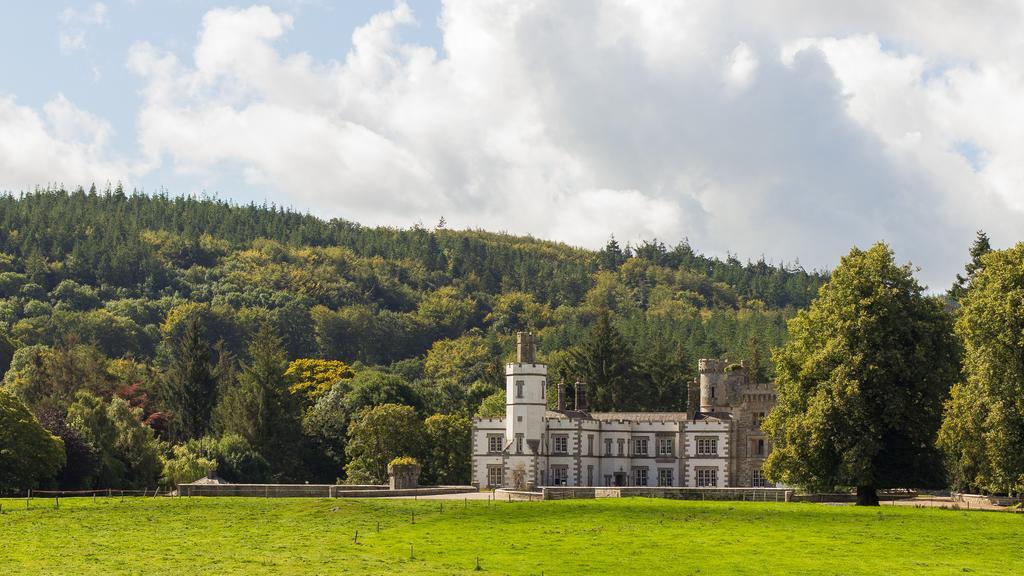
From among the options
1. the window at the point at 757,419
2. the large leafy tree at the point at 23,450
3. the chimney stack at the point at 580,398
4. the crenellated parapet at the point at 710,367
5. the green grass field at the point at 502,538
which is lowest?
the green grass field at the point at 502,538

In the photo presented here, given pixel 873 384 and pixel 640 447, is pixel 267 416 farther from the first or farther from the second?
pixel 873 384

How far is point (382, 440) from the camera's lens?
3595 inches

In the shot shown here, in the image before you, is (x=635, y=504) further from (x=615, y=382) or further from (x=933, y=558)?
(x=615, y=382)

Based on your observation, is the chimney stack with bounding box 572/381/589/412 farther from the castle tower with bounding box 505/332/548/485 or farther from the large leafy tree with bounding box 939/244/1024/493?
the large leafy tree with bounding box 939/244/1024/493

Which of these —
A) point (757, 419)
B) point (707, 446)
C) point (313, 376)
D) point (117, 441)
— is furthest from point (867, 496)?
point (313, 376)

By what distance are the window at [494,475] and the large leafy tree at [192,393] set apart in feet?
101

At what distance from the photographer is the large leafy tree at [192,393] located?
Answer: 109m

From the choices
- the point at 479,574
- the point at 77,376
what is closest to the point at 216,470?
the point at 77,376

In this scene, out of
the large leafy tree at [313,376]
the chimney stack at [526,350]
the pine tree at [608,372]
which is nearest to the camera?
the chimney stack at [526,350]

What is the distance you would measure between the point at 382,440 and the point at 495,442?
775cm

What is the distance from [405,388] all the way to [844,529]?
61235 mm

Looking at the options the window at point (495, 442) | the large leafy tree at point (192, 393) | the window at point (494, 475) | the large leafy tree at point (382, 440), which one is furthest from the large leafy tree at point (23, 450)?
the large leafy tree at point (192, 393)

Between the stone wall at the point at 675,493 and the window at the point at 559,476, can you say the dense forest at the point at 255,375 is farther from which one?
the stone wall at the point at 675,493

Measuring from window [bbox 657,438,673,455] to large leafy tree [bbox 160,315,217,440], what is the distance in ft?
127
